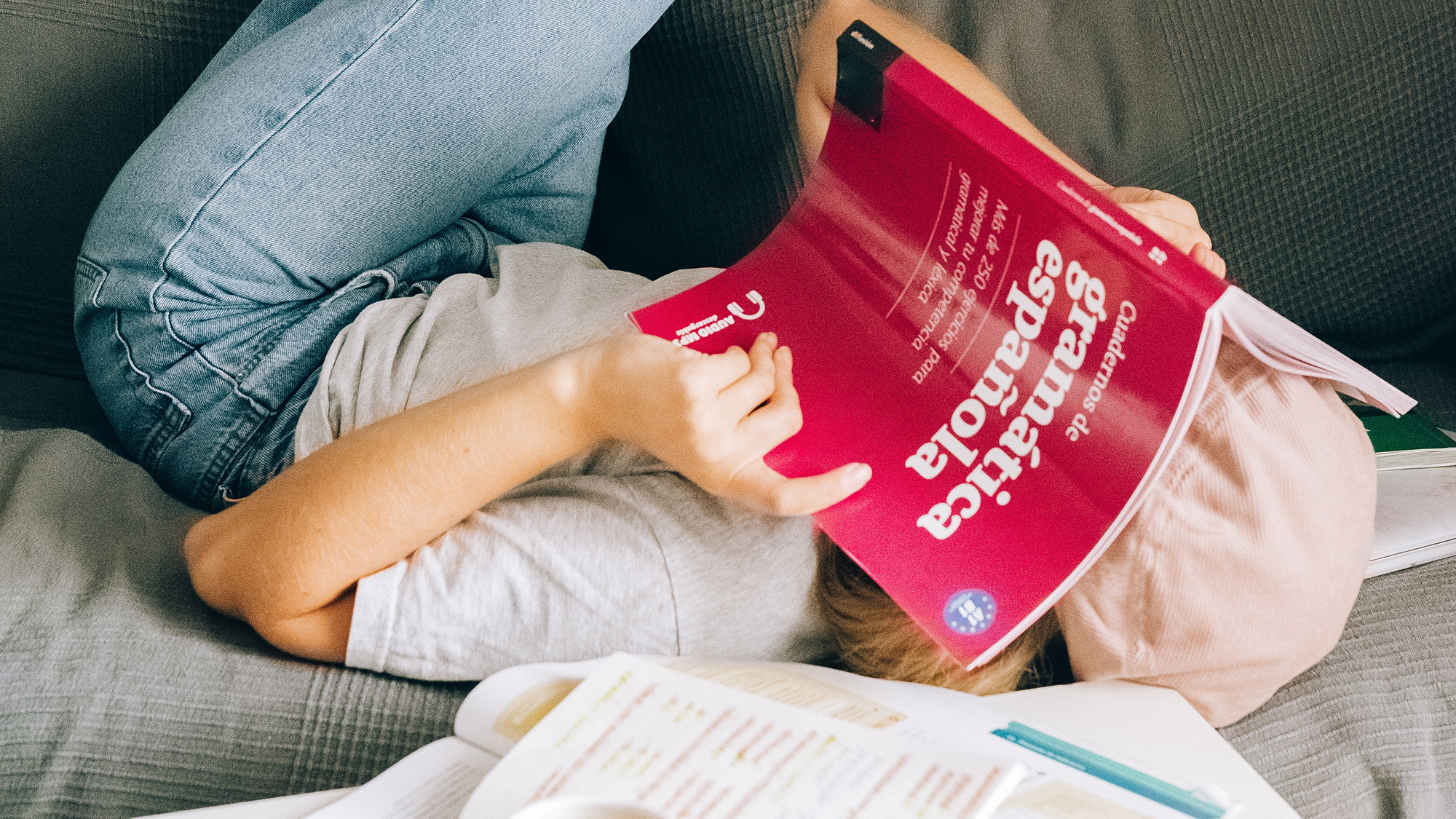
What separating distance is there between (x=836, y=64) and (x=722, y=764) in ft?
1.88

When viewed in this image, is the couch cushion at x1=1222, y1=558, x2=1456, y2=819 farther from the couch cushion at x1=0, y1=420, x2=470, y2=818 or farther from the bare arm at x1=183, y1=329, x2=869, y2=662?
the couch cushion at x1=0, y1=420, x2=470, y2=818

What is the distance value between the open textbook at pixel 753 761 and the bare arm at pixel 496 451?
0.47ft

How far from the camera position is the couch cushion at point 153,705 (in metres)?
0.53

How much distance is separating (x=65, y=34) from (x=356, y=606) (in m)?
0.67

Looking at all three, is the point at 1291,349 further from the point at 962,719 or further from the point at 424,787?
the point at 424,787

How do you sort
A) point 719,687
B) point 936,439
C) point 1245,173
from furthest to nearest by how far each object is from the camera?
point 1245,173, point 936,439, point 719,687

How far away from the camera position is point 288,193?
0.67 meters

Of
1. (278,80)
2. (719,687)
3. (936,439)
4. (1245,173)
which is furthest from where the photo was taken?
(1245,173)

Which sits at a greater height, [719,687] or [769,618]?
[719,687]

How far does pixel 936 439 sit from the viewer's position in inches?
19.9

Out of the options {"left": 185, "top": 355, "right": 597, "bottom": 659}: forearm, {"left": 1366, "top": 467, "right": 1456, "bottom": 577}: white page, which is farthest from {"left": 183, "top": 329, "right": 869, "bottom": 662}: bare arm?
{"left": 1366, "top": 467, "right": 1456, "bottom": 577}: white page

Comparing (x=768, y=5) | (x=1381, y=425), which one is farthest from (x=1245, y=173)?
(x=768, y=5)

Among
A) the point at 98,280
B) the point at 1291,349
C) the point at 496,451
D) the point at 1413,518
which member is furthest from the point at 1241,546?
the point at 98,280

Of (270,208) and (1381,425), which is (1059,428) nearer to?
(1381,425)
